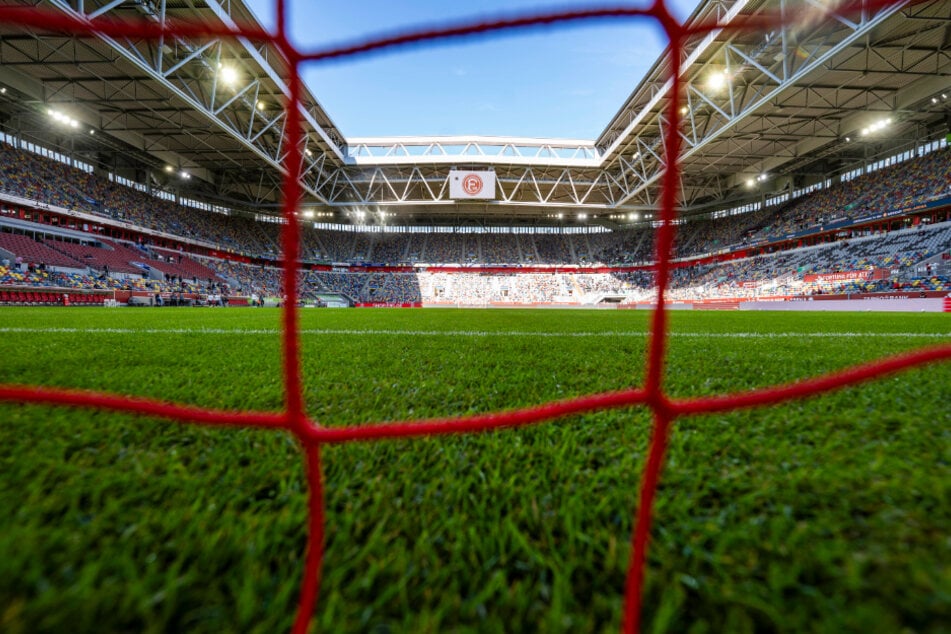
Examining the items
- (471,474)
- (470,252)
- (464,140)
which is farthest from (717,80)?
(470,252)

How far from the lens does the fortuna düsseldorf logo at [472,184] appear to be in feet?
56.6

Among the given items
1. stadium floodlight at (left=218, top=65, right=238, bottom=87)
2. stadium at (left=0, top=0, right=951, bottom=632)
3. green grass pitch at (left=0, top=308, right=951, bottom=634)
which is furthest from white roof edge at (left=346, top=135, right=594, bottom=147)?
green grass pitch at (left=0, top=308, right=951, bottom=634)

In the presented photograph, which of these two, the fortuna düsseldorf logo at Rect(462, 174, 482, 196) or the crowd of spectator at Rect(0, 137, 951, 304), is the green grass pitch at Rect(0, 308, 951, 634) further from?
the fortuna düsseldorf logo at Rect(462, 174, 482, 196)

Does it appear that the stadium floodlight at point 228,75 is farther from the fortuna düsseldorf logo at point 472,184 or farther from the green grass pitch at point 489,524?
the green grass pitch at point 489,524

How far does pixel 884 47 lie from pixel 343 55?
14.4 metres

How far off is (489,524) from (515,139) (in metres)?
20.1

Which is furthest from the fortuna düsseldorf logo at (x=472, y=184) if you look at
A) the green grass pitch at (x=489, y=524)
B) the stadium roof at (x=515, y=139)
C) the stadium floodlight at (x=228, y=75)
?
the green grass pitch at (x=489, y=524)

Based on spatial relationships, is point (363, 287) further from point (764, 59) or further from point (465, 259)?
point (764, 59)

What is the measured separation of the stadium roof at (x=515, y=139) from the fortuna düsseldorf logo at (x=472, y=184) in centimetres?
88

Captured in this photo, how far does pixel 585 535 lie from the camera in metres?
0.46

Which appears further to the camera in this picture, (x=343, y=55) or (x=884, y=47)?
(x=884, y=47)

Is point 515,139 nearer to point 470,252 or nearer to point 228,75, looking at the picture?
point 470,252

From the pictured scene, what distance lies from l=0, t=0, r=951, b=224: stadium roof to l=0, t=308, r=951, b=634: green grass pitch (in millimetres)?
4667

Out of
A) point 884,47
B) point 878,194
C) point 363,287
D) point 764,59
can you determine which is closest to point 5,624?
point 764,59
